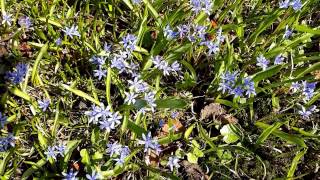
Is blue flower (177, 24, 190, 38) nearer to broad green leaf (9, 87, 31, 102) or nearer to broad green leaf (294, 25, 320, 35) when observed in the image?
broad green leaf (294, 25, 320, 35)

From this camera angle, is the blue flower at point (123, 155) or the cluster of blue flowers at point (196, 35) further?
the cluster of blue flowers at point (196, 35)

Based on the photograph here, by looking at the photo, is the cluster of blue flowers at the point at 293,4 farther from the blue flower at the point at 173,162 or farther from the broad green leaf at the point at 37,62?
the broad green leaf at the point at 37,62

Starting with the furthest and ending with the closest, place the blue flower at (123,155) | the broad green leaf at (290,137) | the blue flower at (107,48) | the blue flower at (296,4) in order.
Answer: the blue flower at (296,4)
the blue flower at (107,48)
the broad green leaf at (290,137)
the blue flower at (123,155)

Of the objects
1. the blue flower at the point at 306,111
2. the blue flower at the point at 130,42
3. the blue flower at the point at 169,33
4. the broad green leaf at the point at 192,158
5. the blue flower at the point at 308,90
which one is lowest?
the broad green leaf at the point at 192,158

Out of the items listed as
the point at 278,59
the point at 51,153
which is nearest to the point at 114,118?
the point at 51,153

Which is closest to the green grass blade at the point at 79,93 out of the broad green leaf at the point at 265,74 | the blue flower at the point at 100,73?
the blue flower at the point at 100,73

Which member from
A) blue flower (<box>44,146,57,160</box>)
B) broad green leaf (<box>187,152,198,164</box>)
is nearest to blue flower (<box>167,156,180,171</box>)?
broad green leaf (<box>187,152,198,164</box>)

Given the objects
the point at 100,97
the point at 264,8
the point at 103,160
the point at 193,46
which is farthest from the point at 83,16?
the point at 264,8

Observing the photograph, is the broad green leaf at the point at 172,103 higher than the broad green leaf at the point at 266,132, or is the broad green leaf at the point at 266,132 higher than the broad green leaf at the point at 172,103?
the broad green leaf at the point at 172,103

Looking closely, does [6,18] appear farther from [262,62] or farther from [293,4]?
[293,4]

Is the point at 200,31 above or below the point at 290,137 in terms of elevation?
above
